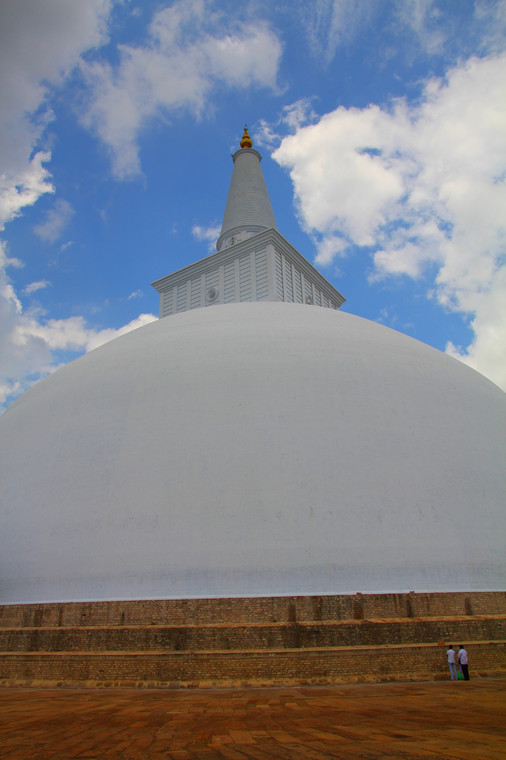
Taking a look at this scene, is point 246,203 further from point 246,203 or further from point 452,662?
point 452,662

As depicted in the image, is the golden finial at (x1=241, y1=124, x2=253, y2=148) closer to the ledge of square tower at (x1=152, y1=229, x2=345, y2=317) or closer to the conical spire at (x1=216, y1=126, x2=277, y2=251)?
the conical spire at (x1=216, y1=126, x2=277, y2=251)

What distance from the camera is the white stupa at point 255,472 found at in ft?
27.1

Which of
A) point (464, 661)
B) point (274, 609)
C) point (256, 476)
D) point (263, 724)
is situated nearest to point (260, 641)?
point (274, 609)

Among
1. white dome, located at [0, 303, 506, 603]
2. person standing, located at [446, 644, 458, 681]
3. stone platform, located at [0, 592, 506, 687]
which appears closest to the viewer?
stone platform, located at [0, 592, 506, 687]

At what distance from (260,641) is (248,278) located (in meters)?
14.2

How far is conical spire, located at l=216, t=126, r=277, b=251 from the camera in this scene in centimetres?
2203

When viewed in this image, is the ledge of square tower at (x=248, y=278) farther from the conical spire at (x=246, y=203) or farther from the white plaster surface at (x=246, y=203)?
the white plaster surface at (x=246, y=203)

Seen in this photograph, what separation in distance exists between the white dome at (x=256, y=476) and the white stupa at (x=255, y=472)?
0.03 meters

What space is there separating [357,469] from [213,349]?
3.86m

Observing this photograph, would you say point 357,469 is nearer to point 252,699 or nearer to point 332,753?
point 252,699

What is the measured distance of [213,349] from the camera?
1105cm

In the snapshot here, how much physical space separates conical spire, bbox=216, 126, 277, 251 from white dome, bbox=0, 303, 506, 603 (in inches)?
456

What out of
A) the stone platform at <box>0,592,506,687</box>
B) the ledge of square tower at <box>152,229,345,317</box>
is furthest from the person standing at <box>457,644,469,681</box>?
the ledge of square tower at <box>152,229,345,317</box>

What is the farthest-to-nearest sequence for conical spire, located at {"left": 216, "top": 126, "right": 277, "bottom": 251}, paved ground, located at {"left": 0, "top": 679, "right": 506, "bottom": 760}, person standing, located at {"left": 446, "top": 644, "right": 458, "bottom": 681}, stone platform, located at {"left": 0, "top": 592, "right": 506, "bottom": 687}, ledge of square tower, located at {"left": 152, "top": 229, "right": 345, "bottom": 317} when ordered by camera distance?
conical spire, located at {"left": 216, "top": 126, "right": 277, "bottom": 251} < ledge of square tower, located at {"left": 152, "top": 229, "right": 345, "bottom": 317} < person standing, located at {"left": 446, "top": 644, "right": 458, "bottom": 681} < stone platform, located at {"left": 0, "top": 592, "right": 506, "bottom": 687} < paved ground, located at {"left": 0, "top": 679, "right": 506, "bottom": 760}
